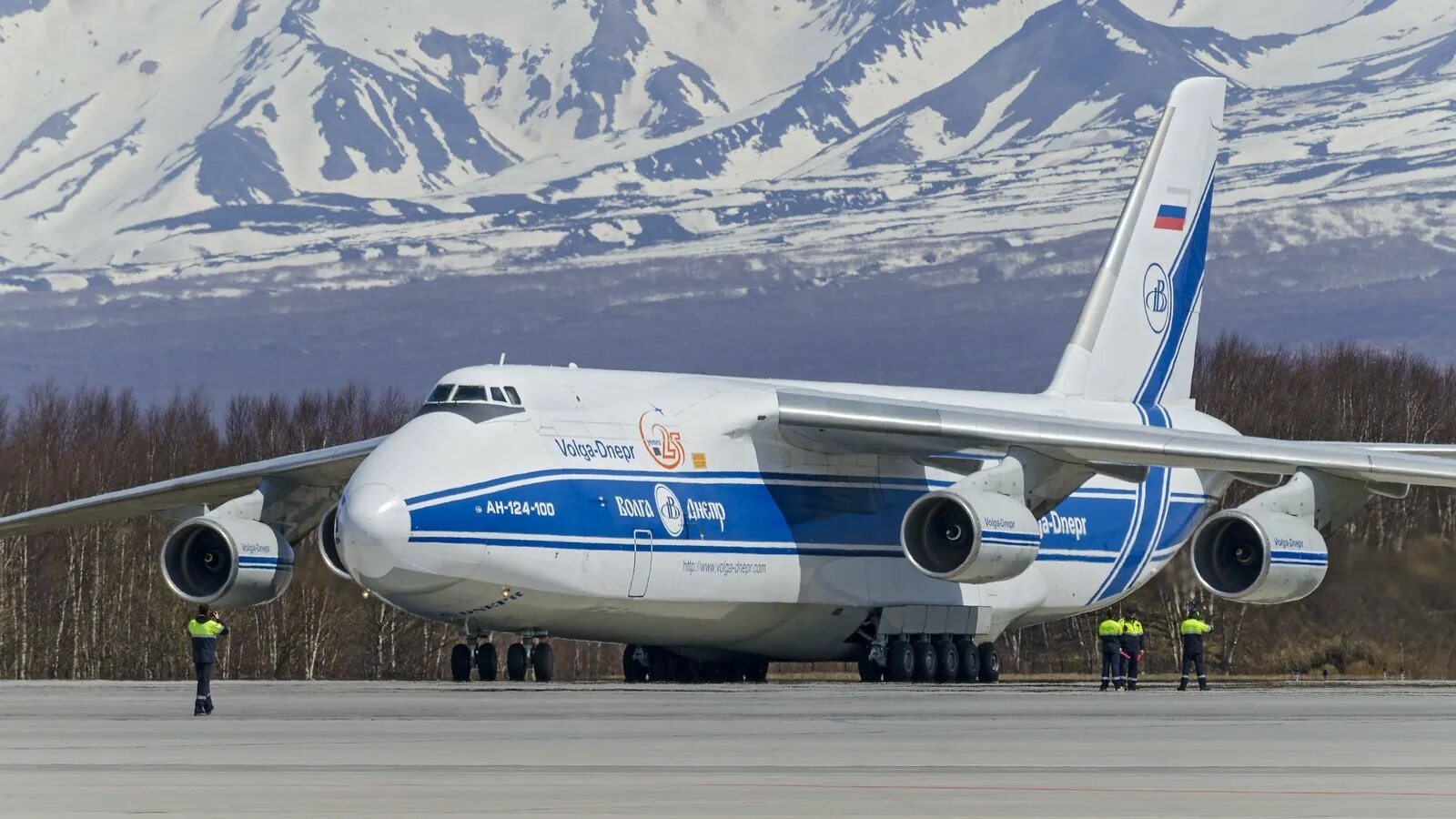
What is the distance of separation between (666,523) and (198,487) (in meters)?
5.81

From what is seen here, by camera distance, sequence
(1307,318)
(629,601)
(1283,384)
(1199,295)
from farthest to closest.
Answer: (1307,318), (1283,384), (1199,295), (629,601)

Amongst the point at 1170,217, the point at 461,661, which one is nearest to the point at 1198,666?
the point at 1170,217

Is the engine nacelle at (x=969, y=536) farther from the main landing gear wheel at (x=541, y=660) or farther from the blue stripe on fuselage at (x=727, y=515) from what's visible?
the main landing gear wheel at (x=541, y=660)

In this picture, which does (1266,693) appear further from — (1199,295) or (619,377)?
(1199,295)

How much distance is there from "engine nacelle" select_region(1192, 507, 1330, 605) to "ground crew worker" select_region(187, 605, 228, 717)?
403 inches

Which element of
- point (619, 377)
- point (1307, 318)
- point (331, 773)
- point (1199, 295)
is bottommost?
point (331, 773)

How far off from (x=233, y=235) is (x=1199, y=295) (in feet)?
491

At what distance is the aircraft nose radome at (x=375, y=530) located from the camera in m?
22.0

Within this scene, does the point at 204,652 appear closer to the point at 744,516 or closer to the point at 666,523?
the point at 666,523

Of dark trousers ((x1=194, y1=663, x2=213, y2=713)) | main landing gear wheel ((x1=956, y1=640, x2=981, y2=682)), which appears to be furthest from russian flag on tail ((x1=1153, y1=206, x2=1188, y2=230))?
dark trousers ((x1=194, y1=663, x2=213, y2=713))

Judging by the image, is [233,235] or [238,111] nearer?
[233,235]

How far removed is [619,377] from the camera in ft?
83.7

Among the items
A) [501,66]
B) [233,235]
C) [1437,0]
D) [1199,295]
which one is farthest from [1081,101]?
[1199,295]

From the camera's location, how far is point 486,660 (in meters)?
25.8
